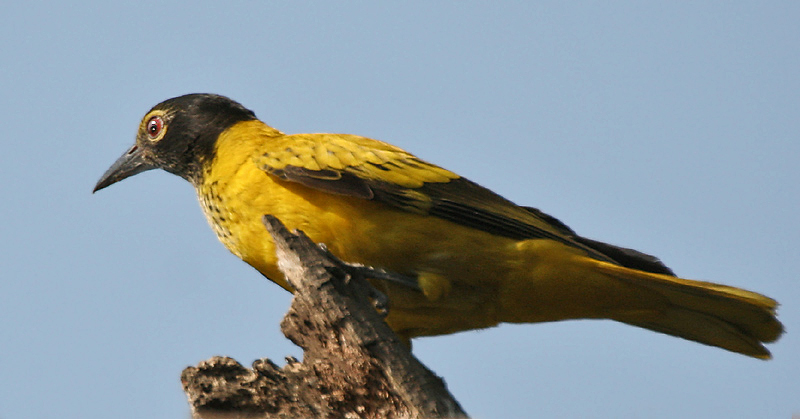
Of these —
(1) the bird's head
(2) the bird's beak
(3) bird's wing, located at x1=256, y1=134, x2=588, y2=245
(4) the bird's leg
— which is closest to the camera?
(4) the bird's leg

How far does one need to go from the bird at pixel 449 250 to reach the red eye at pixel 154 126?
1.19m

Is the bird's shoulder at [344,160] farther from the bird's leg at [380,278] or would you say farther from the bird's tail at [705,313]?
the bird's tail at [705,313]

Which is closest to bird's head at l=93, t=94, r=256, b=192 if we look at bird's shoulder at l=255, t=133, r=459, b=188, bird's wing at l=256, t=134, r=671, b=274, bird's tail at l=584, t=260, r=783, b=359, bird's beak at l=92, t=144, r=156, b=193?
bird's beak at l=92, t=144, r=156, b=193

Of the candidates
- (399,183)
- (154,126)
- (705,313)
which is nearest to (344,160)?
(399,183)

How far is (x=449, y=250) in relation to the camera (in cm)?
582

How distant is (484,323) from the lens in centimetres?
623

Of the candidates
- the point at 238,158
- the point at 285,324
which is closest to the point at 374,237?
the point at 285,324

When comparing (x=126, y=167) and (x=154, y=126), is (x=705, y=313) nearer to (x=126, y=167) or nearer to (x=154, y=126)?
(x=154, y=126)

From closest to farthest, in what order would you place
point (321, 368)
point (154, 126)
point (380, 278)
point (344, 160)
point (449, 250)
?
point (321, 368) < point (380, 278) < point (449, 250) < point (344, 160) < point (154, 126)

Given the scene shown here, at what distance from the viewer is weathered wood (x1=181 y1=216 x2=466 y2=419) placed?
4695 millimetres

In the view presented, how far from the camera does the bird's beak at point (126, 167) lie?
7445 millimetres

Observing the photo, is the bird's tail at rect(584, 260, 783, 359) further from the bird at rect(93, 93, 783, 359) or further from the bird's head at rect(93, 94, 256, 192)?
the bird's head at rect(93, 94, 256, 192)

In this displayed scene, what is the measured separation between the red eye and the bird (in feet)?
3.91

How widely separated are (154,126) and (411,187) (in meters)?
2.71
